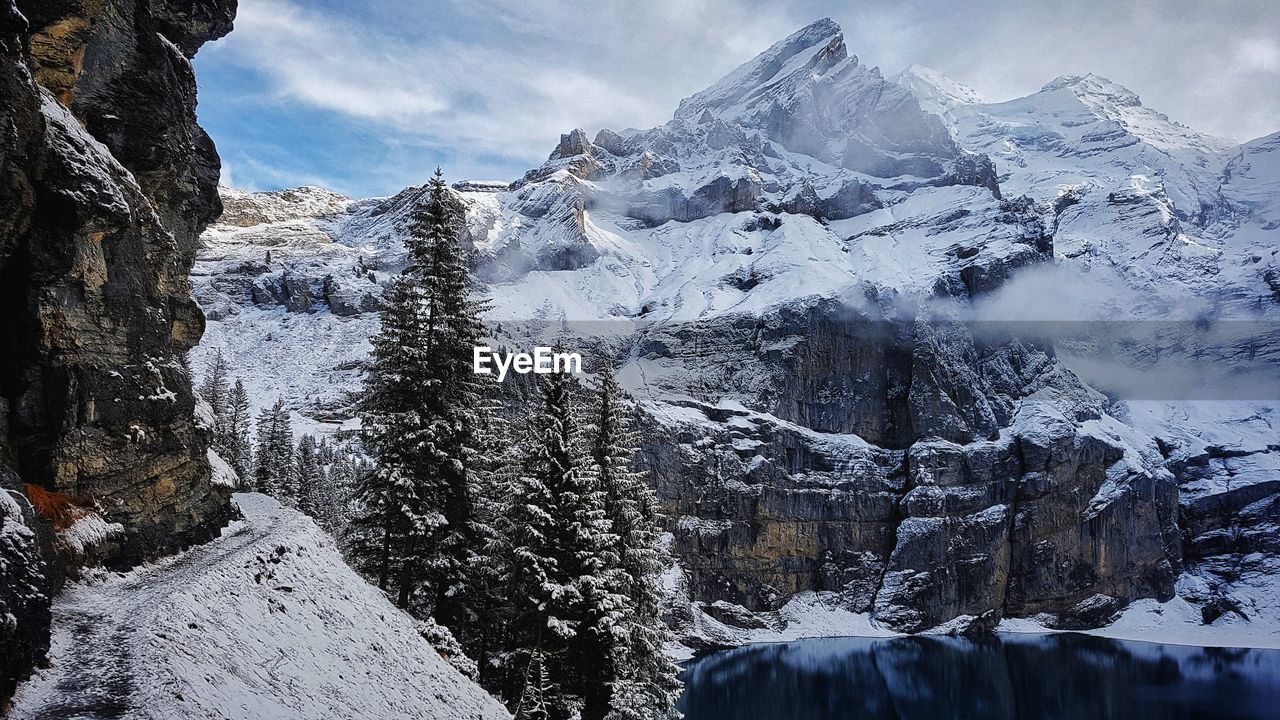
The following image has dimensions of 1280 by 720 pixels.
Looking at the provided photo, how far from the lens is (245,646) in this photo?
361 inches

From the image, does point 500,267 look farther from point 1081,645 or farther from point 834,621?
point 1081,645

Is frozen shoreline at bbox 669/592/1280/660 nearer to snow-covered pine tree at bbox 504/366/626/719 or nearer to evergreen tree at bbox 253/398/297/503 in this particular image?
evergreen tree at bbox 253/398/297/503

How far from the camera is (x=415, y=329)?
66.2ft

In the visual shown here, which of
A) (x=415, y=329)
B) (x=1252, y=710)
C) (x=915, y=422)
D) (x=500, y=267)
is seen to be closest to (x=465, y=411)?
(x=415, y=329)

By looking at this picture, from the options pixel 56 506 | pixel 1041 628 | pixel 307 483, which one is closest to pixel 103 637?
pixel 56 506

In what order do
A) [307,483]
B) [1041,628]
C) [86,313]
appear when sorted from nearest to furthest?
[86,313] → [307,483] → [1041,628]

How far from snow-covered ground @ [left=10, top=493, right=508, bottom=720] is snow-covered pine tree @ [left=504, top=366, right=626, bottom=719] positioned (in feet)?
12.8

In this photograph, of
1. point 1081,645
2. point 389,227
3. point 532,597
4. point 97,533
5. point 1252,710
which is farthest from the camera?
point 389,227

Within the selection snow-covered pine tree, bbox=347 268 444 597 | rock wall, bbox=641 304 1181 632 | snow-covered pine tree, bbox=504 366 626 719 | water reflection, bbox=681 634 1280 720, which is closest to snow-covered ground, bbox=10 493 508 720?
snow-covered pine tree, bbox=347 268 444 597

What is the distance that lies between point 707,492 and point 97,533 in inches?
3977

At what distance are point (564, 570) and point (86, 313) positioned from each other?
12.5m

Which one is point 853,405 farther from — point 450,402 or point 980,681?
point 450,402

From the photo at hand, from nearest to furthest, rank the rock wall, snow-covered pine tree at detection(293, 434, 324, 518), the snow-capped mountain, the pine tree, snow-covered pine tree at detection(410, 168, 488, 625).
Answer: the pine tree, snow-covered pine tree at detection(410, 168, 488, 625), snow-covered pine tree at detection(293, 434, 324, 518), the rock wall, the snow-capped mountain

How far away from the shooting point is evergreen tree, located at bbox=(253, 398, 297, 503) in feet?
133
